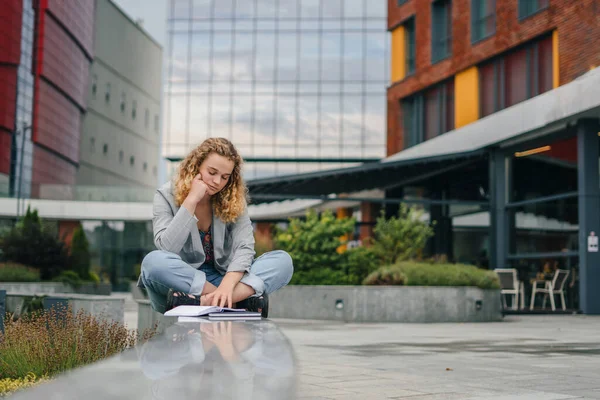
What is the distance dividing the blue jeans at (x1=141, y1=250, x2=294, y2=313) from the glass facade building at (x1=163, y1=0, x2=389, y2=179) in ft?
142

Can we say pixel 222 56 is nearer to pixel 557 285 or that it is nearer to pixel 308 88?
pixel 308 88

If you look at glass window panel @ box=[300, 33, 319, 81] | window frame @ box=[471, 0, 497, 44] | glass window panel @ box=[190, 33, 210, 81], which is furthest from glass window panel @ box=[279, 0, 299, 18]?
window frame @ box=[471, 0, 497, 44]

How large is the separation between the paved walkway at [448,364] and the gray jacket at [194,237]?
882mm

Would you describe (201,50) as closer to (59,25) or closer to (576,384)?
(59,25)

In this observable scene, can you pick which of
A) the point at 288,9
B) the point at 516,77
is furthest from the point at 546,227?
the point at 288,9

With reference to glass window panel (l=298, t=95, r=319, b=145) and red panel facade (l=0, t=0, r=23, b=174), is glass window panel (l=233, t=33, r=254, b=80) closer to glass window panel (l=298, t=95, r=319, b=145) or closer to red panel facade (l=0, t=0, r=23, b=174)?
glass window panel (l=298, t=95, r=319, b=145)

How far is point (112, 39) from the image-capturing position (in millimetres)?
74312

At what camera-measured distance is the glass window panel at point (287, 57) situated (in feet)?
159

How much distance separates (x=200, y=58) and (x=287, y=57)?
16.3 ft

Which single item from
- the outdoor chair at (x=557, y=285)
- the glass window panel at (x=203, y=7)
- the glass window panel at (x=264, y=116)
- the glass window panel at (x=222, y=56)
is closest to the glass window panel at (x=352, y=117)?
the glass window panel at (x=264, y=116)

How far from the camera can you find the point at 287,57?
48.6 metres

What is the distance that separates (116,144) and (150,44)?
11.0 metres

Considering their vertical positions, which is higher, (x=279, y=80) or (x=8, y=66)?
(x=8, y=66)

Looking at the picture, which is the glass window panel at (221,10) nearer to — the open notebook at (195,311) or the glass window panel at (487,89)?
the glass window panel at (487,89)
